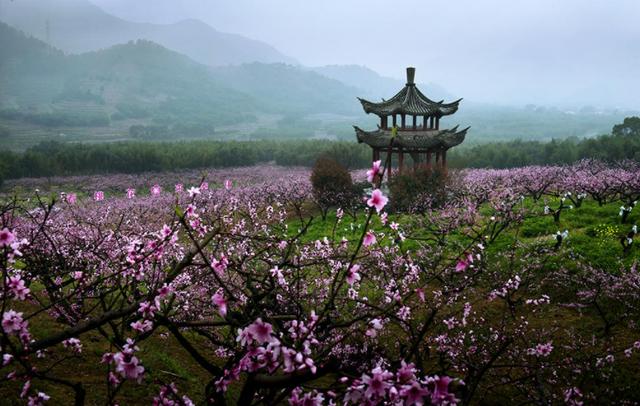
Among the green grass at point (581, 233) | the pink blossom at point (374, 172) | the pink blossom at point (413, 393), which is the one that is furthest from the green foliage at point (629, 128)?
the pink blossom at point (413, 393)

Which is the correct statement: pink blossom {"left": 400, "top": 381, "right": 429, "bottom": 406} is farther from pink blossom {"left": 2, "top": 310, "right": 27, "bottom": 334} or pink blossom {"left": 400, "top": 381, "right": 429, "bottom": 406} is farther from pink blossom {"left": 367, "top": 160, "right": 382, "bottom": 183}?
pink blossom {"left": 2, "top": 310, "right": 27, "bottom": 334}

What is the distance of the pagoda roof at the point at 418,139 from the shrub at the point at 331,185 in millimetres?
3489

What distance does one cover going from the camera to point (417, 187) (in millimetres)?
26219

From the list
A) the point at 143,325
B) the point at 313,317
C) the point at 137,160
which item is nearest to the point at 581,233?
the point at 313,317

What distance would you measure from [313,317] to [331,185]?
25752mm

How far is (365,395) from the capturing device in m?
2.96

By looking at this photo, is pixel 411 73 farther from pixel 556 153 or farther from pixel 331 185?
pixel 556 153

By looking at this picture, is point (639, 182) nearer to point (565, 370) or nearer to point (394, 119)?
point (394, 119)

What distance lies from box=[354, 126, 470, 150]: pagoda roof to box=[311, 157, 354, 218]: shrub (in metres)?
3.49

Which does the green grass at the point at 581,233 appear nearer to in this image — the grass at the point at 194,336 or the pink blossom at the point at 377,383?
the grass at the point at 194,336

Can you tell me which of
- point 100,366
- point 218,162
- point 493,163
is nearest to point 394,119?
point 100,366

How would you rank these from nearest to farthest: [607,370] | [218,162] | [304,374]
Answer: [304,374], [607,370], [218,162]

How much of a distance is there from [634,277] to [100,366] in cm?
1228

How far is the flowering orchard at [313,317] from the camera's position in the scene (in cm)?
363
